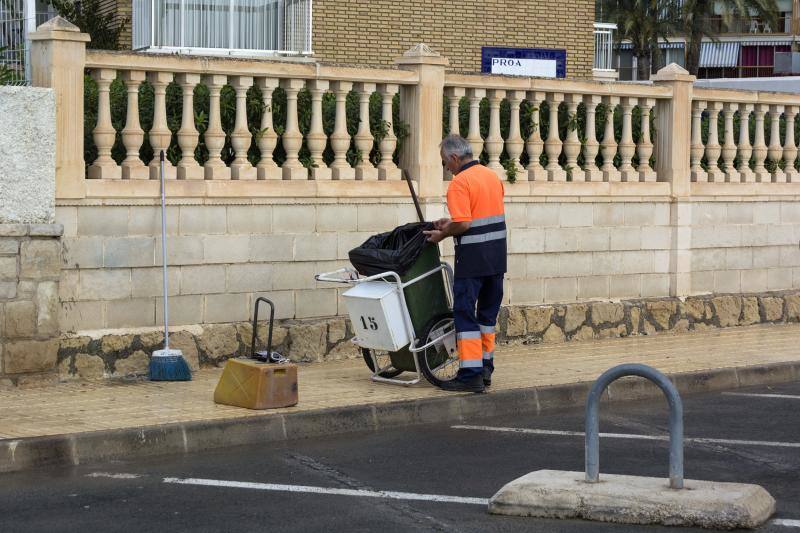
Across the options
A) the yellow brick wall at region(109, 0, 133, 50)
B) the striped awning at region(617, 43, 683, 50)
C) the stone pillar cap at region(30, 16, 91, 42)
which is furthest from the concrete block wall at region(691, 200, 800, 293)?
the striped awning at region(617, 43, 683, 50)

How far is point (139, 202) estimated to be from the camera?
11516 mm

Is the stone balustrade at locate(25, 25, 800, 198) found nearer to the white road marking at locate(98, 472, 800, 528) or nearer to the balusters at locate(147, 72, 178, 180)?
the balusters at locate(147, 72, 178, 180)

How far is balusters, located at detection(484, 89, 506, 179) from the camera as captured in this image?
13.7 meters

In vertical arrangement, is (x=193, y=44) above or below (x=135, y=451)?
above

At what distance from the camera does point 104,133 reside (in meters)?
11.4

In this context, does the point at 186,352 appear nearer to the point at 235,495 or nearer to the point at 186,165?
the point at 186,165

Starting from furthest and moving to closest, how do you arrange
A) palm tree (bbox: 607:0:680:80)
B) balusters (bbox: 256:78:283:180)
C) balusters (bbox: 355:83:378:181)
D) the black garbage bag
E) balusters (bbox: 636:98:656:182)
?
1. palm tree (bbox: 607:0:680:80)
2. balusters (bbox: 636:98:656:182)
3. balusters (bbox: 355:83:378:181)
4. balusters (bbox: 256:78:283:180)
5. the black garbage bag

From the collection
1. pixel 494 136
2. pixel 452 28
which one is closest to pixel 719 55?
pixel 452 28

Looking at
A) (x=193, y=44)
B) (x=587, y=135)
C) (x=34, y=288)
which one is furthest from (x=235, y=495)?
(x=193, y=44)

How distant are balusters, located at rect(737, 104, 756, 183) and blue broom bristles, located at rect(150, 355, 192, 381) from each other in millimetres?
7235

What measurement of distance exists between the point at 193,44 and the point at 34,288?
39.2ft

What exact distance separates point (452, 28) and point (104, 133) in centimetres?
1373

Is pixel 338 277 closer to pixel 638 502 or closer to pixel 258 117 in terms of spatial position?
pixel 258 117

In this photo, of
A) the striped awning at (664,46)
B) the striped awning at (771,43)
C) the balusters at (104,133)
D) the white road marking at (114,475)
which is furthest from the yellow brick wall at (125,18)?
the striped awning at (771,43)
